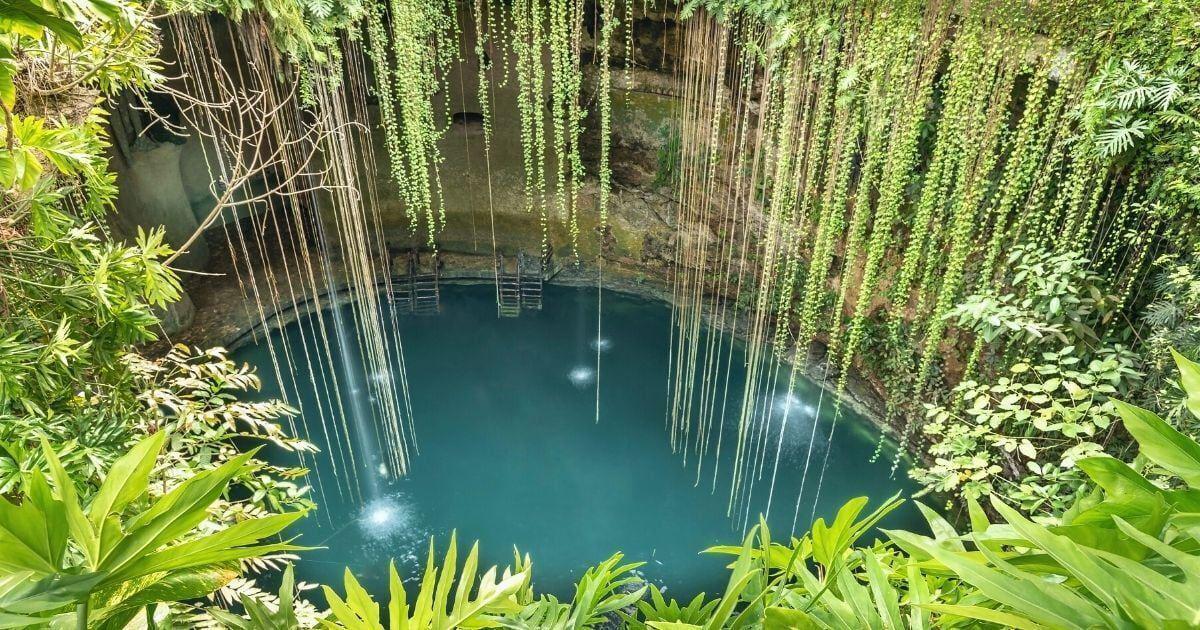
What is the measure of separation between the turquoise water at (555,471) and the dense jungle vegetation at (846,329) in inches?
15.1

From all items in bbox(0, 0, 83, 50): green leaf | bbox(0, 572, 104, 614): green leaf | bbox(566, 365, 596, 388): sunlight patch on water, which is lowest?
bbox(566, 365, 596, 388): sunlight patch on water

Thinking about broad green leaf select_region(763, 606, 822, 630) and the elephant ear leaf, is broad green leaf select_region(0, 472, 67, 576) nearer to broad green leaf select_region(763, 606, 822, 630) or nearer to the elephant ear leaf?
broad green leaf select_region(763, 606, 822, 630)

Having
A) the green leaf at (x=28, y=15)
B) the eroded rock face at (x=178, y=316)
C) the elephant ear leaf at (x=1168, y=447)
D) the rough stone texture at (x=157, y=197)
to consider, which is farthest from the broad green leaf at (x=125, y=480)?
the rough stone texture at (x=157, y=197)

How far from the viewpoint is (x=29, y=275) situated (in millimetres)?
1703

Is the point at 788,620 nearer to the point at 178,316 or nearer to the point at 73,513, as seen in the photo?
the point at 73,513

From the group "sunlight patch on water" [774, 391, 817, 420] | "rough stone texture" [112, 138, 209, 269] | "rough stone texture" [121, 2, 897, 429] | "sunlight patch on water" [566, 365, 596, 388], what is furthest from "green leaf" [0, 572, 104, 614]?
"rough stone texture" [112, 138, 209, 269]

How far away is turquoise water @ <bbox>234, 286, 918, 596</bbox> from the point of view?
401 centimetres

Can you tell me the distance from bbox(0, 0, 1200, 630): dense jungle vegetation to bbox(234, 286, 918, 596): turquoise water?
1.26 ft

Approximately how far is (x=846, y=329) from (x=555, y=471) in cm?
275

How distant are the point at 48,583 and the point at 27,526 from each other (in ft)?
0.19

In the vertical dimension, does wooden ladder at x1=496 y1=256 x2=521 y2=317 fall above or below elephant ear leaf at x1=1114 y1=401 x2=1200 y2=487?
below

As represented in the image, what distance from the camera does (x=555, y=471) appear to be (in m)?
4.68

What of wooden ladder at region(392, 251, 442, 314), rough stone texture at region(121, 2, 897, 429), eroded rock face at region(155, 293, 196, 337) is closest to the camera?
eroded rock face at region(155, 293, 196, 337)

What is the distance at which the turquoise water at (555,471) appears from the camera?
401 cm
